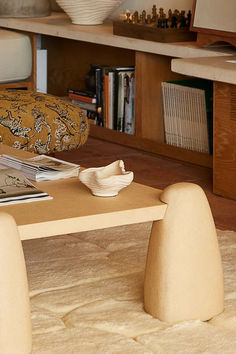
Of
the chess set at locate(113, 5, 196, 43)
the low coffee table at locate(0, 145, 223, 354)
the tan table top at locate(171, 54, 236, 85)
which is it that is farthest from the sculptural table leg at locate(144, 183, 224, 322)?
the chess set at locate(113, 5, 196, 43)

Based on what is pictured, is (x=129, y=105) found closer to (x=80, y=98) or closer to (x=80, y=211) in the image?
(x=80, y=98)

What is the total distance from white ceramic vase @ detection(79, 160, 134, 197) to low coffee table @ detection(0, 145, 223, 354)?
2 centimetres

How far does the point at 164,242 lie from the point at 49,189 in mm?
335

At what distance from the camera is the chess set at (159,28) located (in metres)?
3.82

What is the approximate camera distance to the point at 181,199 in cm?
182

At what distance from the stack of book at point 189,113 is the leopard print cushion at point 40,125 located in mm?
728

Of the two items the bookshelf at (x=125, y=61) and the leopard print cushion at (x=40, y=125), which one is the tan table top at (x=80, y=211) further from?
the bookshelf at (x=125, y=61)

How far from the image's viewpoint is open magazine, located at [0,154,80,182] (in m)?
2.04

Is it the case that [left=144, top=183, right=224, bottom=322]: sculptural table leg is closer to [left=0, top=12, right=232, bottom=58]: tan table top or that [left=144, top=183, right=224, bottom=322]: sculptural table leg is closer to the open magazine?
the open magazine

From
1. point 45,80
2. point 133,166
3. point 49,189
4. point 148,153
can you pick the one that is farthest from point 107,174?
point 45,80

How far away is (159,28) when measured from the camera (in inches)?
151

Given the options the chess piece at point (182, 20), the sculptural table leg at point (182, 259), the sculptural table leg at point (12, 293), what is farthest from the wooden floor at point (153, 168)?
the sculptural table leg at point (12, 293)

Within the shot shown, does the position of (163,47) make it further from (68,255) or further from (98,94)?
(68,255)

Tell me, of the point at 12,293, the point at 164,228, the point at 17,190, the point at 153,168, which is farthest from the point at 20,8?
the point at 12,293
